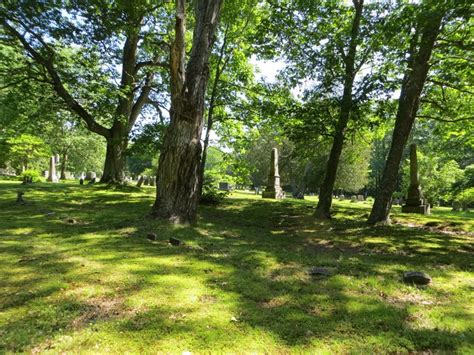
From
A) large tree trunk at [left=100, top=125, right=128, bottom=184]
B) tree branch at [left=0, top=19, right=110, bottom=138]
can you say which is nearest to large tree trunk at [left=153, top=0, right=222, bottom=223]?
tree branch at [left=0, top=19, right=110, bottom=138]

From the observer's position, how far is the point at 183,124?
6.89m

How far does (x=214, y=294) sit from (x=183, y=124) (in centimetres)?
436

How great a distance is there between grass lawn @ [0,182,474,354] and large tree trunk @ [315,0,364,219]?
141 inches

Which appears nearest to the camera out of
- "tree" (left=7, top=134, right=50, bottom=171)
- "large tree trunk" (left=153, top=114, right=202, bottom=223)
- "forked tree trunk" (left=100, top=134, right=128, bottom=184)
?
"large tree trunk" (left=153, top=114, right=202, bottom=223)

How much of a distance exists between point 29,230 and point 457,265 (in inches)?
322

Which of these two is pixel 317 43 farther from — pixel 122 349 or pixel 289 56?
pixel 122 349

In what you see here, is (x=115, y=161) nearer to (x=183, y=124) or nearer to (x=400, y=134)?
(x=183, y=124)

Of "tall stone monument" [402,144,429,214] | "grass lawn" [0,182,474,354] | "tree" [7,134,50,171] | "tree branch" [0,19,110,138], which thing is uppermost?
"tree branch" [0,19,110,138]

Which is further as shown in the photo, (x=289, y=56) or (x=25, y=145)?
(x=25, y=145)

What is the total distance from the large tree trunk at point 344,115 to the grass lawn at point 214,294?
3.57 meters

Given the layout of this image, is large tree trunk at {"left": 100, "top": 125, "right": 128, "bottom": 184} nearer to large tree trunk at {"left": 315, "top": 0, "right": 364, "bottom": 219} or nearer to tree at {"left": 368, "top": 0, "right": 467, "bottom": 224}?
large tree trunk at {"left": 315, "top": 0, "right": 364, "bottom": 219}

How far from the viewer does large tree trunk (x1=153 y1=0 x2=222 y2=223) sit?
686cm

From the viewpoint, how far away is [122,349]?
236cm

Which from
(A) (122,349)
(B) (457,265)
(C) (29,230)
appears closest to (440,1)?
(B) (457,265)
